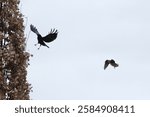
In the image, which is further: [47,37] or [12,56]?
[12,56]

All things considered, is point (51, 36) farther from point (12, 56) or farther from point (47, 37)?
point (12, 56)

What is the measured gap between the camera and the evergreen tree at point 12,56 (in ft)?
111

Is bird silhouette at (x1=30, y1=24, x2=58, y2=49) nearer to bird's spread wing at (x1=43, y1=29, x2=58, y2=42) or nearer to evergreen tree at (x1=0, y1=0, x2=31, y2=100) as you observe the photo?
bird's spread wing at (x1=43, y1=29, x2=58, y2=42)

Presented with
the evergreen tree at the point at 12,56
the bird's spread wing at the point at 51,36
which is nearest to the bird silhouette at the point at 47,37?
the bird's spread wing at the point at 51,36

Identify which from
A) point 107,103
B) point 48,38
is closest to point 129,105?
point 107,103

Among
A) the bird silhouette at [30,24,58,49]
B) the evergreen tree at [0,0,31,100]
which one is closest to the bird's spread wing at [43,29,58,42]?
the bird silhouette at [30,24,58,49]

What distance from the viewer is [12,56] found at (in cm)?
3416

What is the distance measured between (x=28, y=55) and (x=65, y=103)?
10.9 meters

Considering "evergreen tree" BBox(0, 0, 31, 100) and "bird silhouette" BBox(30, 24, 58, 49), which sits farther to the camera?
"evergreen tree" BBox(0, 0, 31, 100)

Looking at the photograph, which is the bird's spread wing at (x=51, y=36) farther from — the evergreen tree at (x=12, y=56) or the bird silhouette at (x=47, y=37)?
the evergreen tree at (x=12, y=56)

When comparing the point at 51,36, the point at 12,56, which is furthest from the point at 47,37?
the point at 12,56

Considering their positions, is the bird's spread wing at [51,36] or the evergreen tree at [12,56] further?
the evergreen tree at [12,56]

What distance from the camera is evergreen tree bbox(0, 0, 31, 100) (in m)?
33.7

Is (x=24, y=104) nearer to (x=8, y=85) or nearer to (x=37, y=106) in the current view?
(x=37, y=106)
